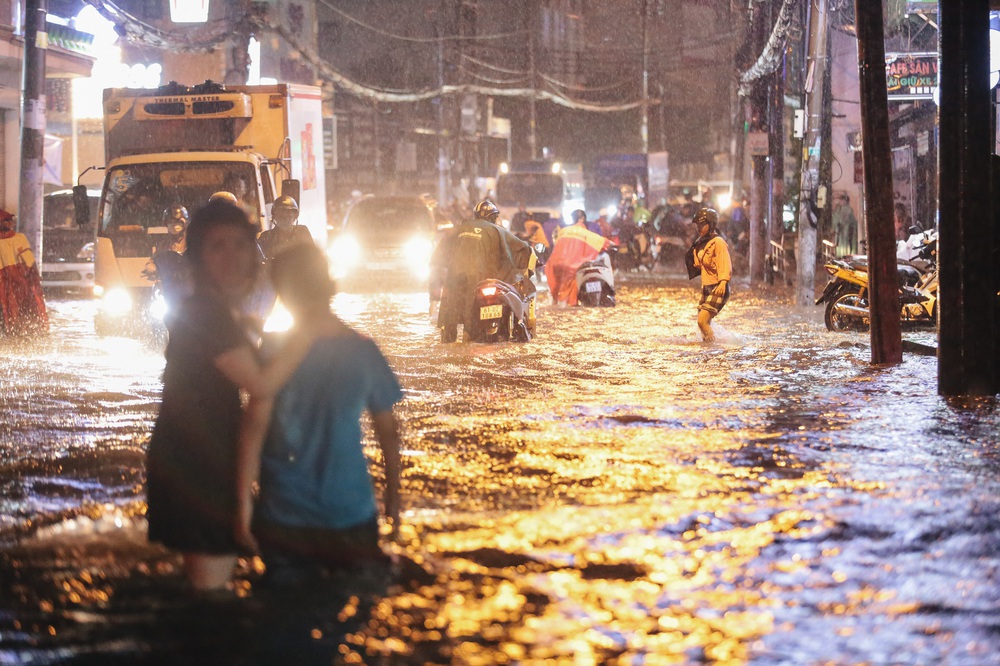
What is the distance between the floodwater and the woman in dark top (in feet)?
1.41

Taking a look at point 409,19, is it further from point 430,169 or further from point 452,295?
point 452,295

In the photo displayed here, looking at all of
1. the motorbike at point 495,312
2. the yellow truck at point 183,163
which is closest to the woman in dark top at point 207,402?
the motorbike at point 495,312

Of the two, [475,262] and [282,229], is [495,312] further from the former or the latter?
[282,229]

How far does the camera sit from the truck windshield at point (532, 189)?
148 feet

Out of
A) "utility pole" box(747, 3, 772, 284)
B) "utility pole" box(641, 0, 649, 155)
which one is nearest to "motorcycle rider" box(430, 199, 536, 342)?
"utility pole" box(747, 3, 772, 284)

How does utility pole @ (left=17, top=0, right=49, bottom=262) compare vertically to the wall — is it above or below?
below

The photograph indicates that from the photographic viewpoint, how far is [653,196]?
5694 cm

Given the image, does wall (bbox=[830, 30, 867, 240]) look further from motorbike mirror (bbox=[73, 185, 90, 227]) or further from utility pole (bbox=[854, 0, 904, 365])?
motorbike mirror (bbox=[73, 185, 90, 227])

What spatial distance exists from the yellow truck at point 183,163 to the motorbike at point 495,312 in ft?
9.38

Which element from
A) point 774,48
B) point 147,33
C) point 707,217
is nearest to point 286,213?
point 707,217

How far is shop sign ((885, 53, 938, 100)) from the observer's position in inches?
801

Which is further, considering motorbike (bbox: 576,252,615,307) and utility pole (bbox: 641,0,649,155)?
utility pole (bbox: 641,0,649,155)

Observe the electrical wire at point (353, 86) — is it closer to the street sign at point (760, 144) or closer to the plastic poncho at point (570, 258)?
the plastic poncho at point (570, 258)

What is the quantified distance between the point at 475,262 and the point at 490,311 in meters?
0.59
